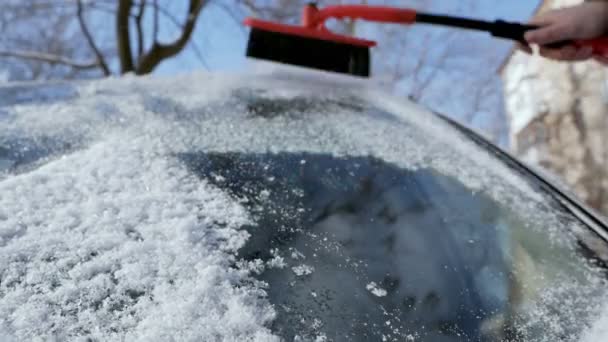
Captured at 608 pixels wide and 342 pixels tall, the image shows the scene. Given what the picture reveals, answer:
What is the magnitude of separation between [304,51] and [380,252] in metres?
1.57

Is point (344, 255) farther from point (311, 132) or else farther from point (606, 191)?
point (606, 191)

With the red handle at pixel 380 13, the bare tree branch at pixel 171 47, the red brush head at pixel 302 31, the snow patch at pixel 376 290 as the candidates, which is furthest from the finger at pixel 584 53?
the bare tree branch at pixel 171 47

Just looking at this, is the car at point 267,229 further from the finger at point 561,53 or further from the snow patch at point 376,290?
the finger at point 561,53

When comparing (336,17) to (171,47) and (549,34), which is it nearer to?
(549,34)

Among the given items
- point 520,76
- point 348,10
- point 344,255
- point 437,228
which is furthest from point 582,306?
point 520,76

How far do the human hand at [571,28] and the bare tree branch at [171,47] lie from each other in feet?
→ 23.4

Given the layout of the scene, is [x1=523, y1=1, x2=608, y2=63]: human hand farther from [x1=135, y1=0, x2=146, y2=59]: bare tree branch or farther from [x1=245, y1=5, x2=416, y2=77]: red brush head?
[x1=135, y1=0, x2=146, y2=59]: bare tree branch

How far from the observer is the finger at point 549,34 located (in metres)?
1.54

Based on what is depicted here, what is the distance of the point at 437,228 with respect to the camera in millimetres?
962

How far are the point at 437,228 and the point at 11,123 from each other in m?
1.05

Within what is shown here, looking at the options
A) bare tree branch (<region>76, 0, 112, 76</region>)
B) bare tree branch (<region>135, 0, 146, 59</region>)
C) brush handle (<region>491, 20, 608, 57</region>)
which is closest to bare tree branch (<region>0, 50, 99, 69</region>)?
bare tree branch (<region>76, 0, 112, 76</region>)

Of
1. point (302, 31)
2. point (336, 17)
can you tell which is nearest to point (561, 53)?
point (336, 17)

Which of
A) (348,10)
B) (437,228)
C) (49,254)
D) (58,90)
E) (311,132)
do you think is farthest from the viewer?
(348,10)

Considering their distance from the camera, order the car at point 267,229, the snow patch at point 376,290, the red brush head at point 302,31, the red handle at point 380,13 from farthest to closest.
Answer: the red brush head at point 302,31, the red handle at point 380,13, the snow patch at point 376,290, the car at point 267,229
